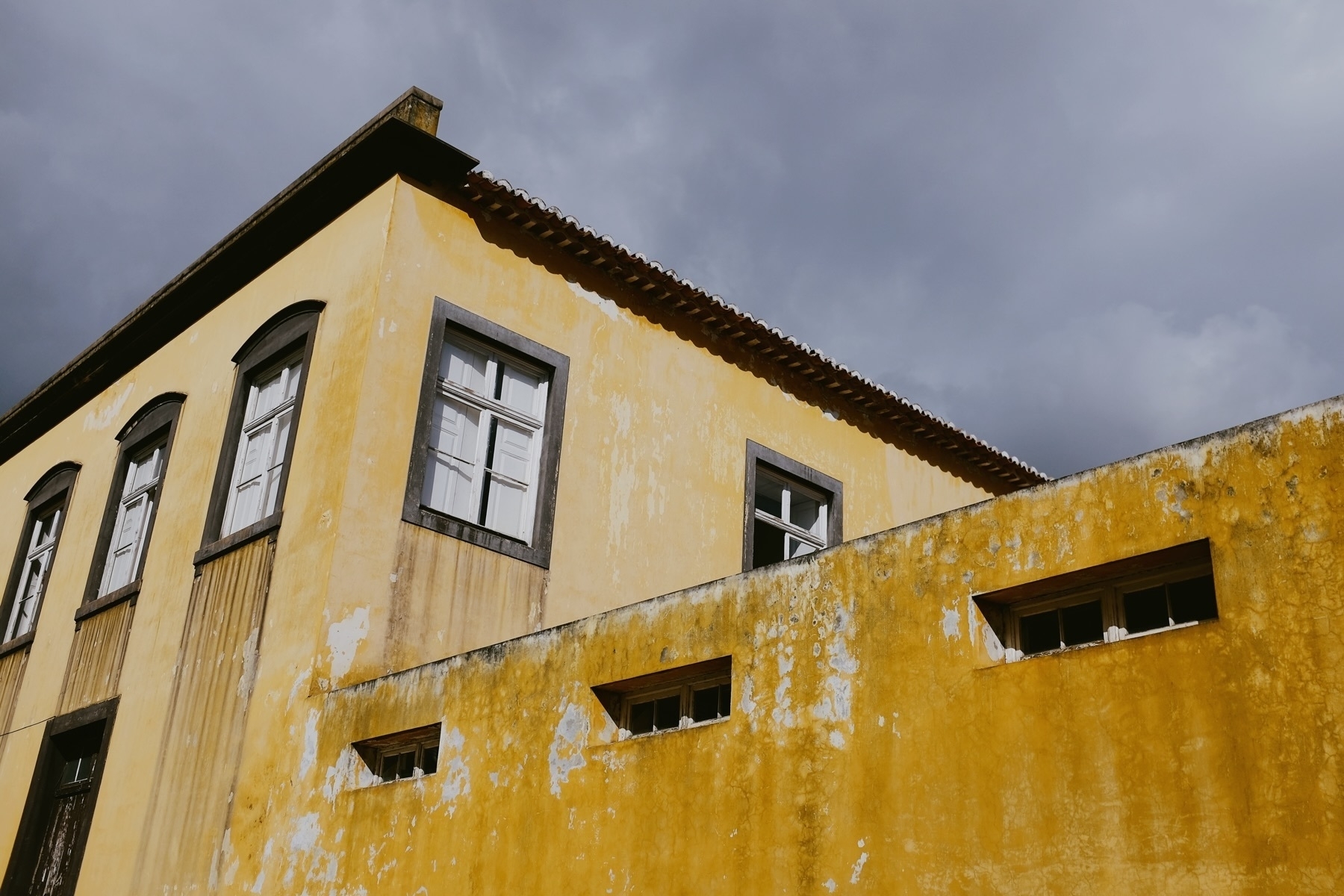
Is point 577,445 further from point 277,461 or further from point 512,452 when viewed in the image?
point 277,461

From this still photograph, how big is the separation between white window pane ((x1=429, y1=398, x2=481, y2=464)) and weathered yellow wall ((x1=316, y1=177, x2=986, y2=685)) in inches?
13.1

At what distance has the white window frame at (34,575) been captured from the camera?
1416 centimetres

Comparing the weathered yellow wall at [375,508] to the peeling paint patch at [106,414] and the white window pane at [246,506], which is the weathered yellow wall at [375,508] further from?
the white window pane at [246,506]

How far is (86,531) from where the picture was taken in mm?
13555

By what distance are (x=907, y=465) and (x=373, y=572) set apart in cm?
697

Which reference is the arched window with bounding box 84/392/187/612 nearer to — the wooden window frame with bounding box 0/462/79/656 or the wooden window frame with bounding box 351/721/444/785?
the wooden window frame with bounding box 0/462/79/656

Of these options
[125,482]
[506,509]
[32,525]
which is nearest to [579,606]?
[506,509]

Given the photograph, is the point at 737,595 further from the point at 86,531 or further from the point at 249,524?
the point at 86,531

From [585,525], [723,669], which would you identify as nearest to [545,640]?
[723,669]

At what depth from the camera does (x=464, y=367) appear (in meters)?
10.7

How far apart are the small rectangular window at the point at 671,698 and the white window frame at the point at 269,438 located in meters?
4.33

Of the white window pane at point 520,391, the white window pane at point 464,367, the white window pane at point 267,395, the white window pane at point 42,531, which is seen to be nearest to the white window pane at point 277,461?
the white window pane at point 267,395

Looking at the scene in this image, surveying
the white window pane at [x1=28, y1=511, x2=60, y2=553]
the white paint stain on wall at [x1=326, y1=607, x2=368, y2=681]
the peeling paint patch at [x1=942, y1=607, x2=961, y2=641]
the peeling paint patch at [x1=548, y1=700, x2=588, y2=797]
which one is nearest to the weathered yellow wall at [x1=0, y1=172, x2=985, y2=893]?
the white paint stain on wall at [x1=326, y1=607, x2=368, y2=681]

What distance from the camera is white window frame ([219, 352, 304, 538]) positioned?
34.9 feet
